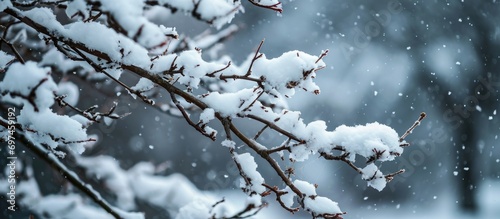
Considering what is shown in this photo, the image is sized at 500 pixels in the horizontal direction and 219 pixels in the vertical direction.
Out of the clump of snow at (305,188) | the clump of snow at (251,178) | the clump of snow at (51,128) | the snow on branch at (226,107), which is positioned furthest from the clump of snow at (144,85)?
the clump of snow at (305,188)

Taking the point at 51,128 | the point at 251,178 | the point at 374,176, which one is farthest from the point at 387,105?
the point at 51,128

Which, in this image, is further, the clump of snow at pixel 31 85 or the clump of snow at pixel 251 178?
the clump of snow at pixel 251 178

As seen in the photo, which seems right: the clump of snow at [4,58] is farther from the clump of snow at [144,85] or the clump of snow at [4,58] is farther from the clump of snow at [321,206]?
the clump of snow at [321,206]

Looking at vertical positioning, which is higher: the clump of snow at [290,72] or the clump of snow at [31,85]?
the clump of snow at [290,72]

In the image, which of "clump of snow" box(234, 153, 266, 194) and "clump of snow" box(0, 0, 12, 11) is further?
"clump of snow" box(234, 153, 266, 194)

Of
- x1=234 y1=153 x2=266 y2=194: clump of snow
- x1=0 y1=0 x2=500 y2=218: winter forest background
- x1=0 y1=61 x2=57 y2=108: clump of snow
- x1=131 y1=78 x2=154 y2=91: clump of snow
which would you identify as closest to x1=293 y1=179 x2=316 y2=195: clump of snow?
x1=234 y1=153 x2=266 y2=194: clump of snow

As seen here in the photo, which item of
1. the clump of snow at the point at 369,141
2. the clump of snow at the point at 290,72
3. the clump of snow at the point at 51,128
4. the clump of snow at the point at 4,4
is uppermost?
the clump of snow at the point at 4,4

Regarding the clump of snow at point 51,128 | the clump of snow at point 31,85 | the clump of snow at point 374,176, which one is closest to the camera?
the clump of snow at point 31,85

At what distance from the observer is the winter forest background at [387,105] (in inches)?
475

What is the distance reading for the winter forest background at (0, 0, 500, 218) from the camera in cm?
1205

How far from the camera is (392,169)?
14047 millimetres

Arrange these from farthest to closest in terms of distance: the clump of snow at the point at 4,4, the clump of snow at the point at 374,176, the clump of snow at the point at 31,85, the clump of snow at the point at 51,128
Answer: the clump of snow at the point at 374,176 → the clump of snow at the point at 51,128 → the clump of snow at the point at 4,4 → the clump of snow at the point at 31,85

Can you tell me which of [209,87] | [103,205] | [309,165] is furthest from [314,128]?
[309,165]

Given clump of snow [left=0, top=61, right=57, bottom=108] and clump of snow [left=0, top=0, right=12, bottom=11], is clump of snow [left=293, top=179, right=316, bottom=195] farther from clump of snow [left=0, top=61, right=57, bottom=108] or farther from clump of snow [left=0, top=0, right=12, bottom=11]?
clump of snow [left=0, top=0, right=12, bottom=11]
